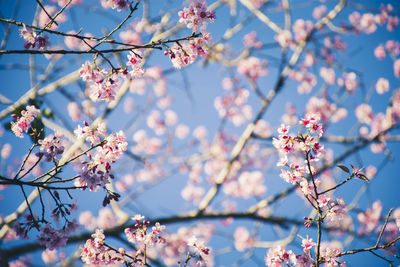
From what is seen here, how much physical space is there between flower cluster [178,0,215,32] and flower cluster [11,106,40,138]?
1.65 meters

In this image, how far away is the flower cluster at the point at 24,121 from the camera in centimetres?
210

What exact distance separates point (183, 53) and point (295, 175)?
1574mm

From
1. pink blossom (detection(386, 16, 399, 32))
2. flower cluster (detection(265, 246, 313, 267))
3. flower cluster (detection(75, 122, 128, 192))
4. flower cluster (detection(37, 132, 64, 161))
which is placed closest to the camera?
flower cluster (detection(75, 122, 128, 192))

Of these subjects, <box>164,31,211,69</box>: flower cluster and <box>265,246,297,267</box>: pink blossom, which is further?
<box>265,246,297,267</box>: pink blossom

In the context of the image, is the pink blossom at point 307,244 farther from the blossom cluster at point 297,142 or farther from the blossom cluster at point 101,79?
the blossom cluster at point 101,79

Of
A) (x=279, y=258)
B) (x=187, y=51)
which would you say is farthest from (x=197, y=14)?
(x=279, y=258)

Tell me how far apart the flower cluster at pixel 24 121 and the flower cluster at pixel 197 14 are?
Answer: 165 centimetres

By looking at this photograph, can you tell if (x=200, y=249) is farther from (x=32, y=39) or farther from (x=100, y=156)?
(x=32, y=39)

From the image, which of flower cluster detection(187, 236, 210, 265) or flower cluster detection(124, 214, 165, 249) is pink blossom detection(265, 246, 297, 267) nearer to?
flower cluster detection(187, 236, 210, 265)

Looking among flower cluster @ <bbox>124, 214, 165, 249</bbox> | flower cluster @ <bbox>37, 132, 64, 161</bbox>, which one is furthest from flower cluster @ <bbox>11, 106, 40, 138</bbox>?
flower cluster @ <bbox>124, 214, 165, 249</bbox>

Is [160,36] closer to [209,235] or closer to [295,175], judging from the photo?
[295,175]

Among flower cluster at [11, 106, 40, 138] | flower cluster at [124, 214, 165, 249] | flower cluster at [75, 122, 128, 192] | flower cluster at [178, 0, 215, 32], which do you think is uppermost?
flower cluster at [178, 0, 215, 32]

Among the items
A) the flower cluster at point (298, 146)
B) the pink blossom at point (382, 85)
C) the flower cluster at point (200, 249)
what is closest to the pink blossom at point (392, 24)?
the pink blossom at point (382, 85)

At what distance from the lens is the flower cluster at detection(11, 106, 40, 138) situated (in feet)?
6.90
